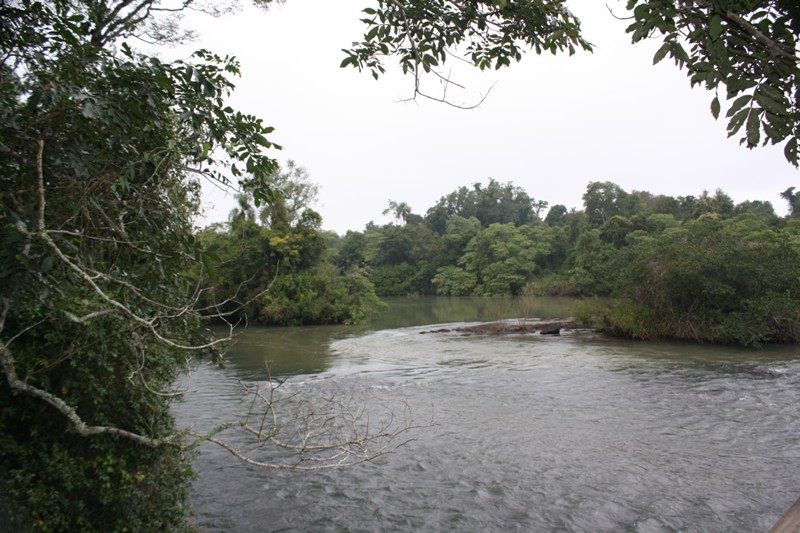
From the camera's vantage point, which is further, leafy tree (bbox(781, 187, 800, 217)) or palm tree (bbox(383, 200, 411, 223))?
palm tree (bbox(383, 200, 411, 223))

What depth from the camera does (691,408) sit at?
8383 mm

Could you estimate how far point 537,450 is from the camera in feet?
22.0

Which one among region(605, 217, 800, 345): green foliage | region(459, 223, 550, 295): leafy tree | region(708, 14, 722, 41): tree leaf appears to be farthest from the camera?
region(459, 223, 550, 295): leafy tree

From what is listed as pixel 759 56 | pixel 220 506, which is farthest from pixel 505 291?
pixel 759 56

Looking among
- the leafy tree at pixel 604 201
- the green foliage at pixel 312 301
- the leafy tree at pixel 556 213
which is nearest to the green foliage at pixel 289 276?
the green foliage at pixel 312 301

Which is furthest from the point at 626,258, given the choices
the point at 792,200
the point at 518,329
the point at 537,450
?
the point at 792,200

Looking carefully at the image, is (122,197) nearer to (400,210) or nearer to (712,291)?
(712,291)

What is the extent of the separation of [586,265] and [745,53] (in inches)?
1603

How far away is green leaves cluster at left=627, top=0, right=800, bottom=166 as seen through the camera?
1.56m

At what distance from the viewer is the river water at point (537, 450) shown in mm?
4992

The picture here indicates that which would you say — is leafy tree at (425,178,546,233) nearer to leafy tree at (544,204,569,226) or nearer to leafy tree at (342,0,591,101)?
leafy tree at (544,204,569,226)

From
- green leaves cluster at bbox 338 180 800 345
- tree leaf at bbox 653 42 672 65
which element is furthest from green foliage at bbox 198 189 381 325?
tree leaf at bbox 653 42 672 65

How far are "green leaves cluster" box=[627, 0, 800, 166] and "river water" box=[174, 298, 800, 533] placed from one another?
14.0 ft

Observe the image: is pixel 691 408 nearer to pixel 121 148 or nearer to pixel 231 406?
pixel 231 406
